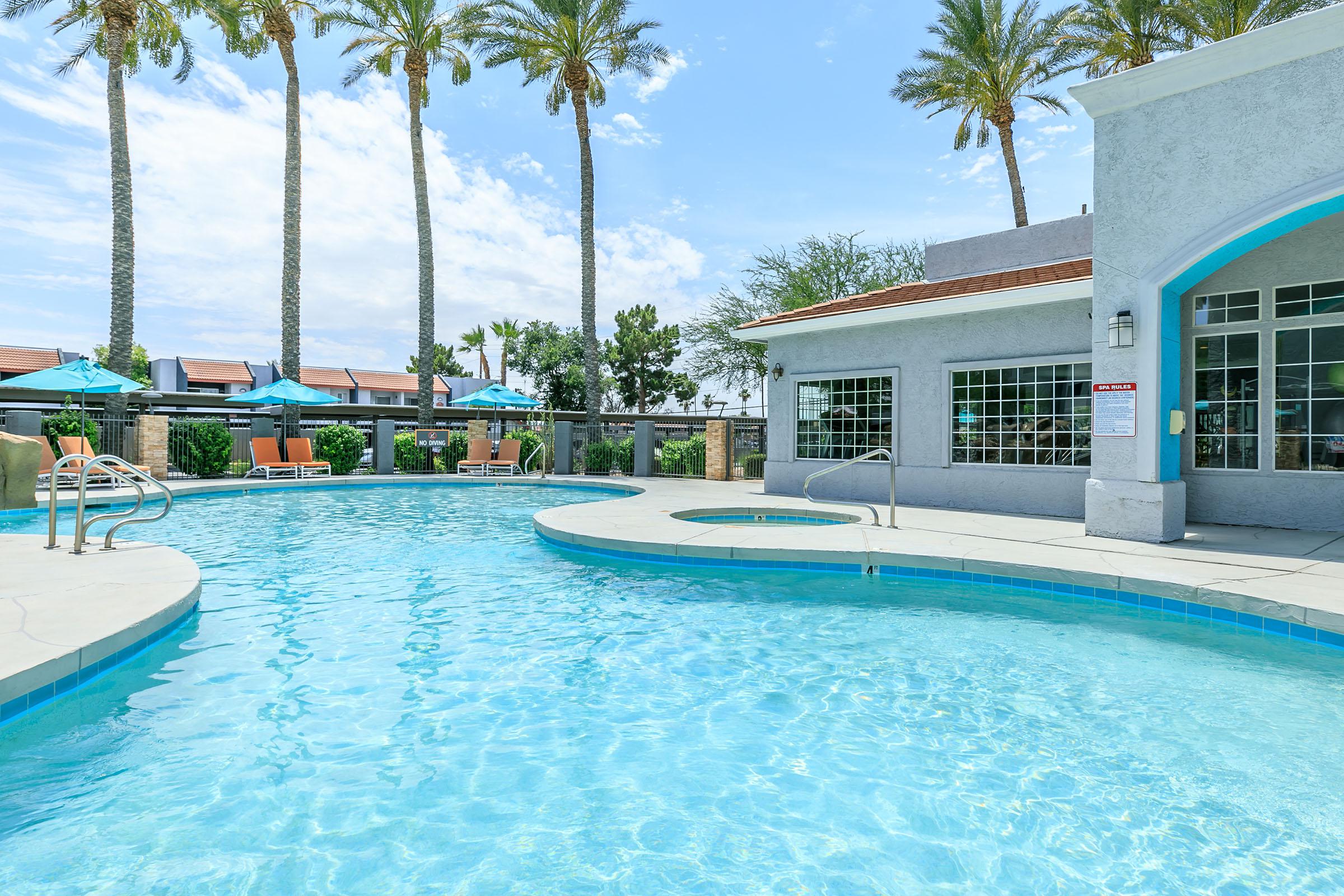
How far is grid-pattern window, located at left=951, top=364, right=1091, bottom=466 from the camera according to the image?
10.3 meters

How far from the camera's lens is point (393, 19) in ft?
67.1

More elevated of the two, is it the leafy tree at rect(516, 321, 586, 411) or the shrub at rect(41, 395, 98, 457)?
the leafy tree at rect(516, 321, 586, 411)

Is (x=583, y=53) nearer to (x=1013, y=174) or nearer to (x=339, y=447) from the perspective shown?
(x=339, y=447)

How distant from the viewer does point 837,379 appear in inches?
516

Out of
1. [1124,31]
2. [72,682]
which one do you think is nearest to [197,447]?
[72,682]

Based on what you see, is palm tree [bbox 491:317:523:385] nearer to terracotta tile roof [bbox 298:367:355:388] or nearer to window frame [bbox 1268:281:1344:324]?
terracotta tile roof [bbox 298:367:355:388]

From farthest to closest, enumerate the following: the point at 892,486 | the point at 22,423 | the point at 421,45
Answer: the point at 421,45 < the point at 22,423 < the point at 892,486

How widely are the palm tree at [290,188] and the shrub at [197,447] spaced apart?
8.06 feet

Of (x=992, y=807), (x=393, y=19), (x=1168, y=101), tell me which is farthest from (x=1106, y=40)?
(x=992, y=807)

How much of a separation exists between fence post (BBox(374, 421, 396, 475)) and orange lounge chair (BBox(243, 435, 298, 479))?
2.10 meters

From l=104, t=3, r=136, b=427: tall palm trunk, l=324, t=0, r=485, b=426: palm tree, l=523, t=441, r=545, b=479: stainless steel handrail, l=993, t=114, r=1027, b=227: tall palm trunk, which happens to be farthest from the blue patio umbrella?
l=993, t=114, r=1027, b=227: tall palm trunk

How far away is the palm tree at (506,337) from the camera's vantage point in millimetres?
58312

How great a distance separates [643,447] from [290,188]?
1244cm

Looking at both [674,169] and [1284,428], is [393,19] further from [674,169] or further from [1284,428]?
[1284,428]
